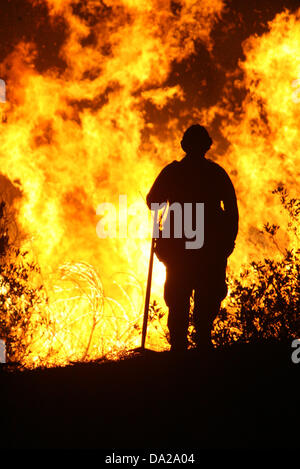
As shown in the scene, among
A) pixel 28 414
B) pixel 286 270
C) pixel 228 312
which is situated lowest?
pixel 28 414

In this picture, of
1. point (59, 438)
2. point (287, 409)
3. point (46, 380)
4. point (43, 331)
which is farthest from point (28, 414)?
point (43, 331)

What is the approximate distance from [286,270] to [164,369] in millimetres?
7729

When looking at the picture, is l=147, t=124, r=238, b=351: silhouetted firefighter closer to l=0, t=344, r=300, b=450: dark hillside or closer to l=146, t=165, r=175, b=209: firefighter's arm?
l=146, t=165, r=175, b=209: firefighter's arm

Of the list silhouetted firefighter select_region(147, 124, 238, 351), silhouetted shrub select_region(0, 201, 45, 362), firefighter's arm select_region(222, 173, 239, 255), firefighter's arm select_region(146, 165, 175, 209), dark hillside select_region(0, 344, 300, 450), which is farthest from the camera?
silhouetted shrub select_region(0, 201, 45, 362)

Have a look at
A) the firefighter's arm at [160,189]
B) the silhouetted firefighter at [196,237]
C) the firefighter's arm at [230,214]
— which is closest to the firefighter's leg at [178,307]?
the silhouetted firefighter at [196,237]

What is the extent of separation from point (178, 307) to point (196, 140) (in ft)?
9.12

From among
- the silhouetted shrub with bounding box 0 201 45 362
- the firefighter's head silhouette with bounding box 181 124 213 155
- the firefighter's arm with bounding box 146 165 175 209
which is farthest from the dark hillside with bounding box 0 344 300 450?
the silhouetted shrub with bounding box 0 201 45 362

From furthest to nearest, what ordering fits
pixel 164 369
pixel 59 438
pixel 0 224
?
pixel 0 224
pixel 164 369
pixel 59 438

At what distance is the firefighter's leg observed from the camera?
7086 millimetres

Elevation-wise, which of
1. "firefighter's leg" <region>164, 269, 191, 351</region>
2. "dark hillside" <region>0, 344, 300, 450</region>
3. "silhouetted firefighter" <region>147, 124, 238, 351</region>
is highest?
"silhouetted firefighter" <region>147, 124, 238, 351</region>

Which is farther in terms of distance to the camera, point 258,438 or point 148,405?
point 148,405

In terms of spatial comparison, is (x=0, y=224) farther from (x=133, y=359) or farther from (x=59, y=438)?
(x=59, y=438)

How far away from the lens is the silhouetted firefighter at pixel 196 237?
706cm
